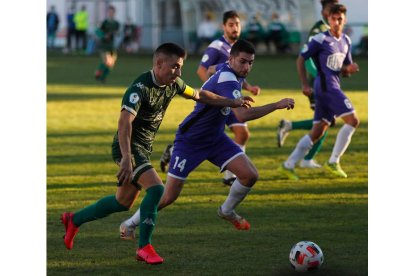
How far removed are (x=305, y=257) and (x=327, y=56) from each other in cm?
523

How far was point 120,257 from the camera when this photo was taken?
324 inches

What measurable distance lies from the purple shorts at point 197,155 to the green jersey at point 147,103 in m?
0.77

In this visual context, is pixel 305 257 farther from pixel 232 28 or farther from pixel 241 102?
pixel 232 28

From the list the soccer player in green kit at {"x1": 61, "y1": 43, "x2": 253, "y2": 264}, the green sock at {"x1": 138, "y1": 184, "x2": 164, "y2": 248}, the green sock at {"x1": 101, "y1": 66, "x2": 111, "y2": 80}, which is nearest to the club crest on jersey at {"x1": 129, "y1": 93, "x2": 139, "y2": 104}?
the soccer player in green kit at {"x1": 61, "y1": 43, "x2": 253, "y2": 264}

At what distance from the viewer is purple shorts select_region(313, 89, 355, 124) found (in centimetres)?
1258

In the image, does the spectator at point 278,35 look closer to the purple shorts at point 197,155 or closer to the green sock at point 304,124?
the green sock at point 304,124

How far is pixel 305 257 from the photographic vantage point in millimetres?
7824

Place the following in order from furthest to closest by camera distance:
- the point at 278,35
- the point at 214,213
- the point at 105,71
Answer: the point at 278,35 → the point at 105,71 → the point at 214,213

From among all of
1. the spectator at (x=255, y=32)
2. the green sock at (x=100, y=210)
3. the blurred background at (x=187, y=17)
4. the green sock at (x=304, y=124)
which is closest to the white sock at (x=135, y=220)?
the green sock at (x=100, y=210)

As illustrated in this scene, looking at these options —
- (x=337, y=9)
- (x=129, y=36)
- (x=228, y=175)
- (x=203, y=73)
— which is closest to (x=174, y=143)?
(x=228, y=175)

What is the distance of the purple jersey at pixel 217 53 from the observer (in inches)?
477
